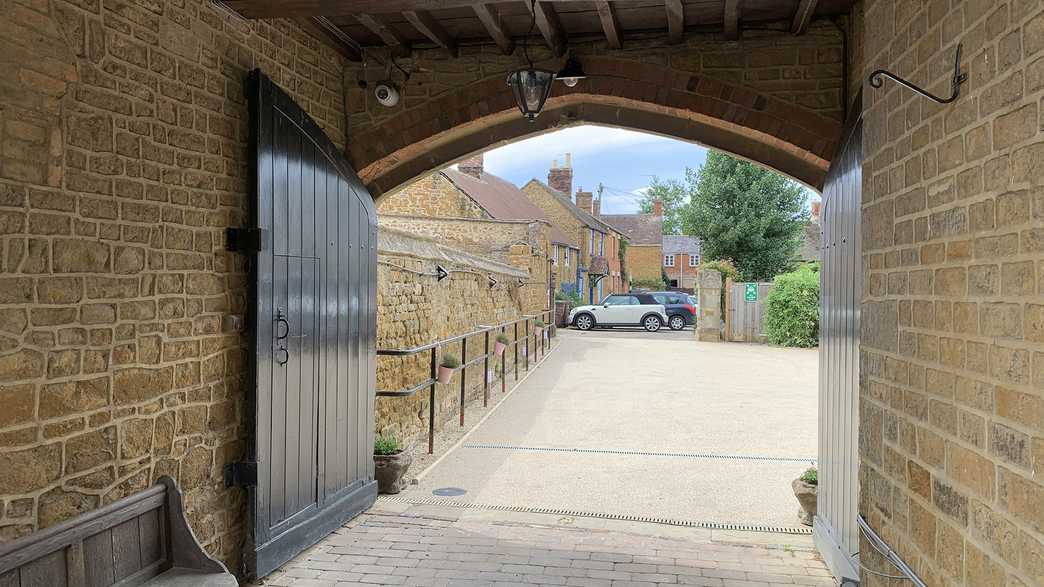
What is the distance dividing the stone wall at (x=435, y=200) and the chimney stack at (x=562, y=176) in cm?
1554

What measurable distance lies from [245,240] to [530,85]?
2015mm

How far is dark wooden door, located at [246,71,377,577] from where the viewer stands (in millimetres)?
4180

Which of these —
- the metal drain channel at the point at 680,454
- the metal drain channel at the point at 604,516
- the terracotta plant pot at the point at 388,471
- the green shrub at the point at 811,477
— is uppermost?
the green shrub at the point at 811,477

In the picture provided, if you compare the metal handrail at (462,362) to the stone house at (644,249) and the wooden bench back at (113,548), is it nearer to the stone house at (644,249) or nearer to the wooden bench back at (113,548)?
the wooden bench back at (113,548)

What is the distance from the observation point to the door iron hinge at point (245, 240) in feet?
13.4

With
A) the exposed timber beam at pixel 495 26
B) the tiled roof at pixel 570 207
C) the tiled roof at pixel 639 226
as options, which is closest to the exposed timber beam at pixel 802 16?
the exposed timber beam at pixel 495 26

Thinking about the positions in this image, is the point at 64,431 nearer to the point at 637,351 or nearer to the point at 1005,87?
the point at 1005,87

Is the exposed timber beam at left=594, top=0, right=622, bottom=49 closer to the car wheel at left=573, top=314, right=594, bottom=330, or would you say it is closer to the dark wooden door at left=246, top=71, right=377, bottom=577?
the dark wooden door at left=246, top=71, right=377, bottom=577

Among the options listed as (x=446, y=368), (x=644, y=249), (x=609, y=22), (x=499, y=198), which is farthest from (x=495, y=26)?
(x=644, y=249)

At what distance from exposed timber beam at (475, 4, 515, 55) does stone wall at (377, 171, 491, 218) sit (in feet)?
47.1

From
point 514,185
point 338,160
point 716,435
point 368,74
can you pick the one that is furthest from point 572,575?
point 514,185

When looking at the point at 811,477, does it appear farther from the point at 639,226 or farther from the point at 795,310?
the point at 639,226

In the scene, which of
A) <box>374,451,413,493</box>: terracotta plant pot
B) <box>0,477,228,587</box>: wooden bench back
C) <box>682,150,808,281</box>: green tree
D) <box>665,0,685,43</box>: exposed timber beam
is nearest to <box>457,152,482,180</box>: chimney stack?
<box>682,150,808,281</box>: green tree

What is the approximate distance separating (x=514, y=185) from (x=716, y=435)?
26141mm
